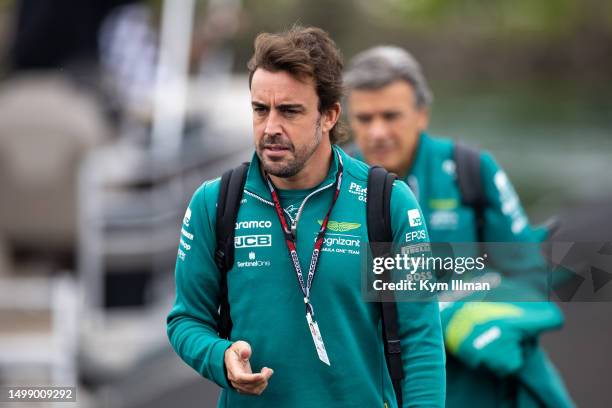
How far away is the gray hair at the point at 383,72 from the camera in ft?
15.6

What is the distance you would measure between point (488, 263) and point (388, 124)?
29.7 inches

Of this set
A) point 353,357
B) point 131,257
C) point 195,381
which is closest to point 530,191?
point 131,257

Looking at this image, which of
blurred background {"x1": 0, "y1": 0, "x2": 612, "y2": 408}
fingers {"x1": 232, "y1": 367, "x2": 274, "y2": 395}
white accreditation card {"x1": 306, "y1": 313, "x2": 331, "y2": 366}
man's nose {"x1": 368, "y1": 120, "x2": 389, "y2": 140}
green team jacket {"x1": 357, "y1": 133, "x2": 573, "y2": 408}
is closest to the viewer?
fingers {"x1": 232, "y1": 367, "x2": 274, "y2": 395}

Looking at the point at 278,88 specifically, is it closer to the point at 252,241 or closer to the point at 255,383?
the point at 252,241

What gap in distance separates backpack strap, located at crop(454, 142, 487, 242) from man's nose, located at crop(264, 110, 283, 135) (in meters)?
1.46

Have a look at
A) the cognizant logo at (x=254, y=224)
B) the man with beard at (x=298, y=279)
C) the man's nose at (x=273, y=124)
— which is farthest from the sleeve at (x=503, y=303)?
the man's nose at (x=273, y=124)

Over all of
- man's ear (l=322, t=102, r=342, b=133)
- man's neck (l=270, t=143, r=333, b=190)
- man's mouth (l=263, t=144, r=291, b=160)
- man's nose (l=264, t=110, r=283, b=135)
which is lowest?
man's neck (l=270, t=143, r=333, b=190)

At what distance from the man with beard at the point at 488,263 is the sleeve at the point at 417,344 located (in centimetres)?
105

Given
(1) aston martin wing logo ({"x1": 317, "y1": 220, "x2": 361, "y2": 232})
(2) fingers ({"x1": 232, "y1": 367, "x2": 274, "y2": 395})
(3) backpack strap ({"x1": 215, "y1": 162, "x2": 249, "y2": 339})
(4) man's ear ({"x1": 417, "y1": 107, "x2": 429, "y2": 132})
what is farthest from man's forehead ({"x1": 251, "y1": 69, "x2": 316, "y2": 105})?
(4) man's ear ({"x1": 417, "y1": 107, "x2": 429, "y2": 132})

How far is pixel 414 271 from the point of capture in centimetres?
329

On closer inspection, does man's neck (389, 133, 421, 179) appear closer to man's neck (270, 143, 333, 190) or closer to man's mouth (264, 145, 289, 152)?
man's neck (270, 143, 333, 190)

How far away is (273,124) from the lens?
3230 millimetres

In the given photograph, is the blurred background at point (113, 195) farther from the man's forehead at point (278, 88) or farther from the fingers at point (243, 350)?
the fingers at point (243, 350)

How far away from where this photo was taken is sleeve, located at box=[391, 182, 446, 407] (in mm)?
3221
